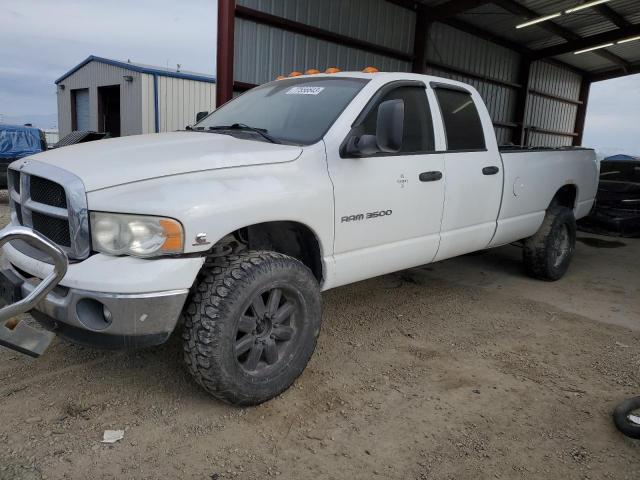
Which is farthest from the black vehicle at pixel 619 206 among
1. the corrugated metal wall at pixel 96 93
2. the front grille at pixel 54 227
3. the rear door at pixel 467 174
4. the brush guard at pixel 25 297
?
the corrugated metal wall at pixel 96 93

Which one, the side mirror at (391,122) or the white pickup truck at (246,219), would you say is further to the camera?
the side mirror at (391,122)

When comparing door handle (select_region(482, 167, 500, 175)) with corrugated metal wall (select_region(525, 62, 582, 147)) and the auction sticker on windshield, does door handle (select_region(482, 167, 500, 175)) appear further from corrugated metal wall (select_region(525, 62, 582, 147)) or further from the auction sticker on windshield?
corrugated metal wall (select_region(525, 62, 582, 147))

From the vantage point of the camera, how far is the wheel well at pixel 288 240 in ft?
10.4

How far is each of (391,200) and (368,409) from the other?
138cm

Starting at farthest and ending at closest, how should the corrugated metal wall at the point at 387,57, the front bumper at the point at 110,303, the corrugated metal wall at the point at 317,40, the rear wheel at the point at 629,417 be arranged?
the corrugated metal wall at the point at 387,57
the corrugated metal wall at the point at 317,40
the rear wheel at the point at 629,417
the front bumper at the point at 110,303

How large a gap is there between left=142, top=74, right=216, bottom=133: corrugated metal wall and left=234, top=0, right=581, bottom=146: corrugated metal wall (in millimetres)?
10073

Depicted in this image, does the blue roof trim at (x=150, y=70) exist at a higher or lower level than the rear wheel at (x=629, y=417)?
higher

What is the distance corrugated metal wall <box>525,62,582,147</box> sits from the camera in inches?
653

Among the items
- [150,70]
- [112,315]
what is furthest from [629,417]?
[150,70]

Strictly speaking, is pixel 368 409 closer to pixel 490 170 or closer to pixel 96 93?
pixel 490 170

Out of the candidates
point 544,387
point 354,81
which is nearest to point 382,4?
point 354,81

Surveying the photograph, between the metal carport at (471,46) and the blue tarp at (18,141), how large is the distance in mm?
5740

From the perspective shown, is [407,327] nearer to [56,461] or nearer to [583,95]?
[56,461]

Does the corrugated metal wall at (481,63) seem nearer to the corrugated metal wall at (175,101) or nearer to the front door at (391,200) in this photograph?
the front door at (391,200)
